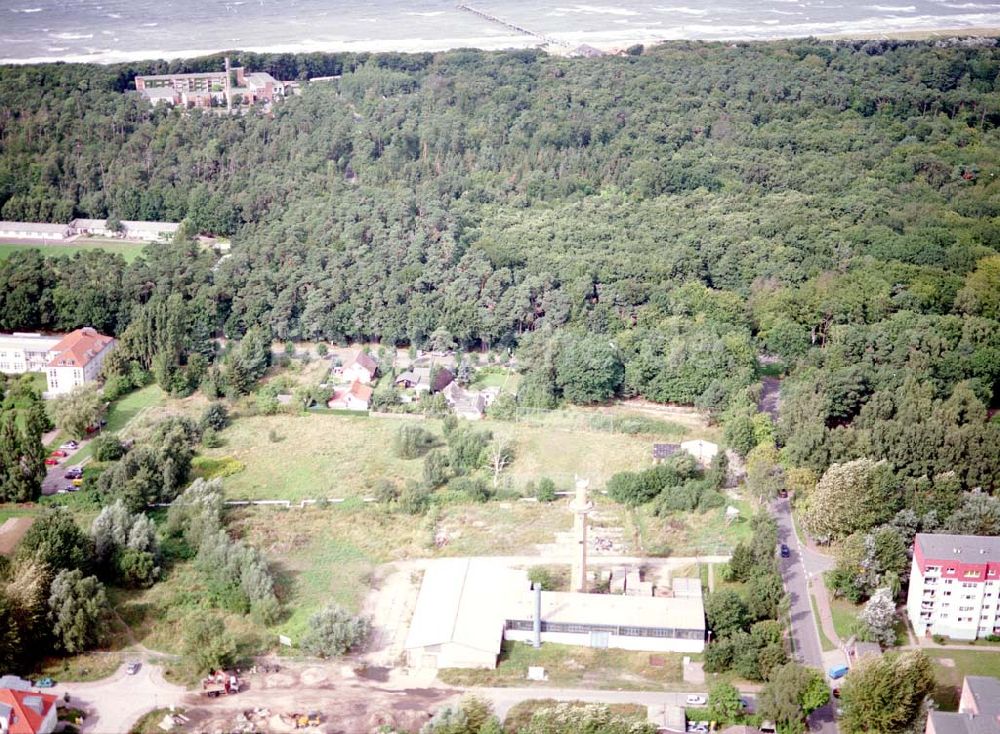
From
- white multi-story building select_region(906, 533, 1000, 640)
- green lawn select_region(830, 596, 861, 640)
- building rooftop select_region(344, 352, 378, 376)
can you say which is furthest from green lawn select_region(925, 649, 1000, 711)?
building rooftop select_region(344, 352, 378, 376)

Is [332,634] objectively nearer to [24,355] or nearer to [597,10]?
[24,355]

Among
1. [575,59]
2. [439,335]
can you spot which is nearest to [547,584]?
[439,335]

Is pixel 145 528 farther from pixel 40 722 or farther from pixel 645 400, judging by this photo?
pixel 645 400

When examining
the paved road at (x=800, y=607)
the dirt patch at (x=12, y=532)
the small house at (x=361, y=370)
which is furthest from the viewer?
the small house at (x=361, y=370)

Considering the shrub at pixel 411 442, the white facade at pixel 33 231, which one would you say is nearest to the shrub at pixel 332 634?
the shrub at pixel 411 442

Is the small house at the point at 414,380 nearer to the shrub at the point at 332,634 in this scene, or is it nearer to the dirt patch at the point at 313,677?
the shrub at the point at 332,634

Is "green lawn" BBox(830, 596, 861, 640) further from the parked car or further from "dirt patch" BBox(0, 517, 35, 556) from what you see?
"dirt patch" BBox(0, 517, 35, 556)
